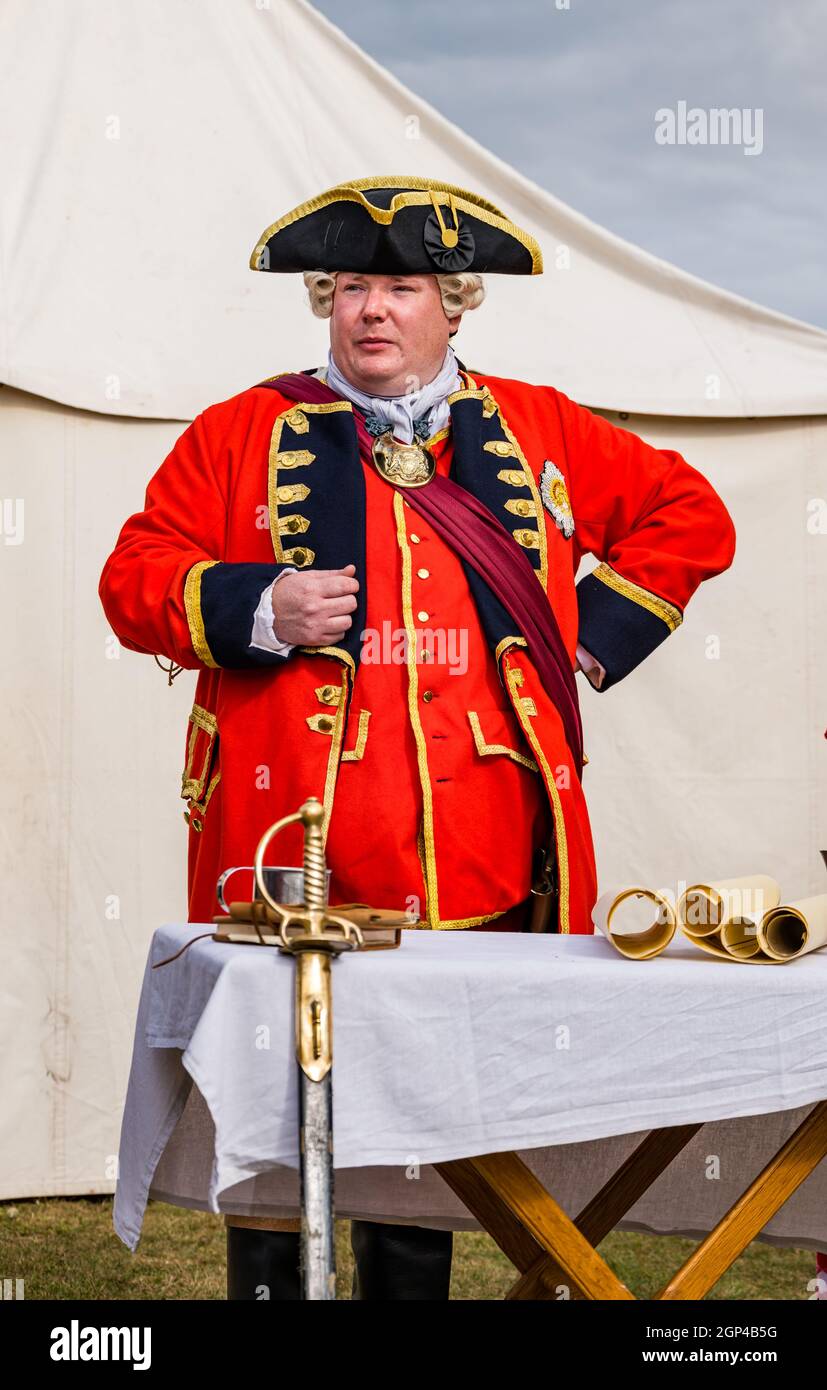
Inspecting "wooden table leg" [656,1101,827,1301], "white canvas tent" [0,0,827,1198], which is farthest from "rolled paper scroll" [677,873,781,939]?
"white canvas tent" [0,0,827,1198]

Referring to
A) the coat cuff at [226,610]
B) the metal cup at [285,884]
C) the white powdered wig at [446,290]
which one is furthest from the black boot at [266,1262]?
the white powdered wig at [446,290]

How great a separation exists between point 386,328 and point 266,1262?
4.38 feet

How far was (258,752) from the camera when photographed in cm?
241

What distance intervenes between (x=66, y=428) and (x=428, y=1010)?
2620 millimetres

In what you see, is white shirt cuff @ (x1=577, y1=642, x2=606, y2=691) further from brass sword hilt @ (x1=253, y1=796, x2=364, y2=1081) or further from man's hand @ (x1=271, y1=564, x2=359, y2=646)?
brass sword hilt @ (x1=253, y1=796, x2=364, y2=1081)

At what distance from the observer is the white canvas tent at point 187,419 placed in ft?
12.9

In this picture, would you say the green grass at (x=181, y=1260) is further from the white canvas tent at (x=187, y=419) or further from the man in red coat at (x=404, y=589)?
the man in red coat at (x=404, y=589)

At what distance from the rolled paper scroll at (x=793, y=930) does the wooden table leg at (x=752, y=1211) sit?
0.53 feet

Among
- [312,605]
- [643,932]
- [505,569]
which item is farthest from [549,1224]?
[505,569]

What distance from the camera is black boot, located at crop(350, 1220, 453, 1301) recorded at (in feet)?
7.34

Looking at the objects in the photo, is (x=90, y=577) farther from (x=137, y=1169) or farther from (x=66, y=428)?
(x=137, y=1169)
